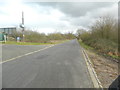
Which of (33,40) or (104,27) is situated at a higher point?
(104,27)

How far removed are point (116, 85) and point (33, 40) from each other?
34115 millimetres

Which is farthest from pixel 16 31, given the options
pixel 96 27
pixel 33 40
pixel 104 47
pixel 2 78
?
pixel 2 78

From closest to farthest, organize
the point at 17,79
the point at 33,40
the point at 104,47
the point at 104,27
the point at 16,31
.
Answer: the point at 17,79
the point at 104,47
the point at 104,27
the point at 33,40
the point at 16,31

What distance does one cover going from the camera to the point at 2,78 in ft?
16.0

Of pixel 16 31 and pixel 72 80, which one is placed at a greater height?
pixel 16 31

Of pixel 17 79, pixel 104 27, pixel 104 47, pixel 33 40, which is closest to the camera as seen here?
pixel 17 79

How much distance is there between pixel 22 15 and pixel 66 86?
31109 mm

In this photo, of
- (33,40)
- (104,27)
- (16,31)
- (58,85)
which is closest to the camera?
(58,85)

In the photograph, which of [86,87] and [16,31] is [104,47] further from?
[16,31]

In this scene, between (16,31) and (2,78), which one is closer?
(2,78)

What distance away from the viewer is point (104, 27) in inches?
776

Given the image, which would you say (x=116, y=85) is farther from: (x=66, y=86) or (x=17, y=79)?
(x=17, y=79)

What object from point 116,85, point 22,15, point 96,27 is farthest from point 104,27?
point 22,15

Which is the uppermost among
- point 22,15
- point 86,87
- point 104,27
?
point 22,15
